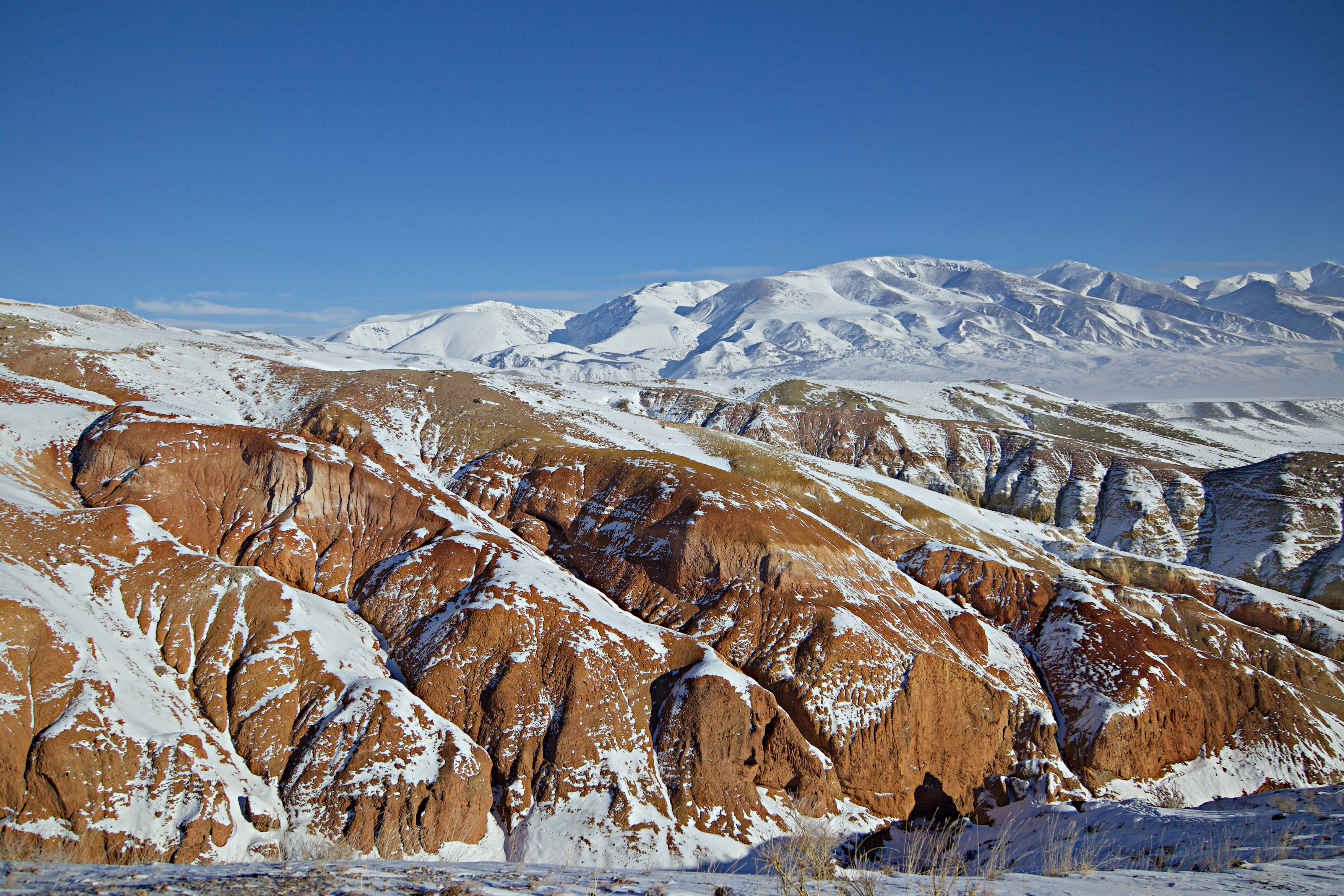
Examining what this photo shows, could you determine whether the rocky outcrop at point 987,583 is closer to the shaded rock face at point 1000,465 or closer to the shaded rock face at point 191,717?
the shaded rock face at point 191,717

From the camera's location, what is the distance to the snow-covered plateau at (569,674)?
19266mm

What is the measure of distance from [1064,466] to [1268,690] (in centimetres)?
5298

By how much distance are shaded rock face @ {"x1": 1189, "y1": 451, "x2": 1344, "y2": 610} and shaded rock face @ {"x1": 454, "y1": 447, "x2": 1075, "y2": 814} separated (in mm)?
44076

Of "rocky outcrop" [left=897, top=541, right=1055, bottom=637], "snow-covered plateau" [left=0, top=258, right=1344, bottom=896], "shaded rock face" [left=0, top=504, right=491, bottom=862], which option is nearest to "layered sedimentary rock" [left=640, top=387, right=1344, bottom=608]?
"snow-covered plateau" [left=0, top=258, right=1344, bottom=896]

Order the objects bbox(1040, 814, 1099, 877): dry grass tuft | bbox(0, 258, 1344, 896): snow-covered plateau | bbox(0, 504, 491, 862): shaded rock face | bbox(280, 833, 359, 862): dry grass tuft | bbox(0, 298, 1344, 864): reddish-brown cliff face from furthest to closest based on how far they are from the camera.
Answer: bbox(0, 298, 1344, 864): reddish-brown cliff face
bbox(280, 833, 359, 862): dry grass tuft
bbox(0, 504, 491, 862): shaded rock face
bbox(0, 258, 1344, 896): snow-covered plateau
bbox(1040, 814, 1099, 877): dry grass tuft

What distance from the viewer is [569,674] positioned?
28.6 meters

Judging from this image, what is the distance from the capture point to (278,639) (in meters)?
26.4

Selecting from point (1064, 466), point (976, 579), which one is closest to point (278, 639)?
point (976, 579)

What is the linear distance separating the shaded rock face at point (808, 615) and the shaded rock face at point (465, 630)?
302cm

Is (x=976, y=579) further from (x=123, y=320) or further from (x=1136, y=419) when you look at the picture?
(x=123, y=320)

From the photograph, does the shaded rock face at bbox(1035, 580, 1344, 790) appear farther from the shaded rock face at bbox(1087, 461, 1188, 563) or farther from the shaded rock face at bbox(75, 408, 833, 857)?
the shaded rock face at bbox(1087, 461, 1188, 563)

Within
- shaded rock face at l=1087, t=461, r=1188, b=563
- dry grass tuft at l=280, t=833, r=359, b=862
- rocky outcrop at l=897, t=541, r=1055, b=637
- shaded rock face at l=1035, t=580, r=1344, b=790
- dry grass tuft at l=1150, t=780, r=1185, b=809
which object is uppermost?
shaded rock face at l=1087, t=461, r=1188, b=563

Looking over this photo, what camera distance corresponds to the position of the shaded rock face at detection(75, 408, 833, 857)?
2594 cm

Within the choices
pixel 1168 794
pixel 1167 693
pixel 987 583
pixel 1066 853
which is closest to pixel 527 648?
pixel 1066 853
